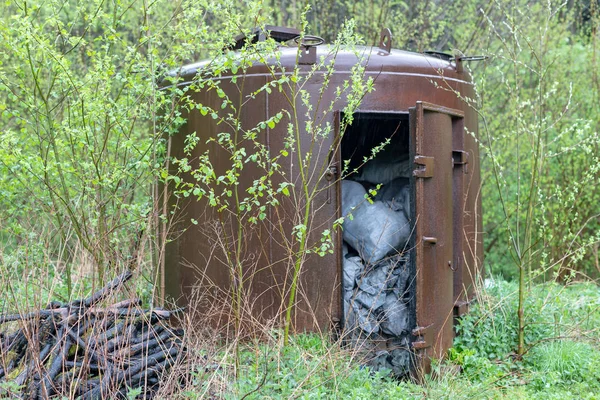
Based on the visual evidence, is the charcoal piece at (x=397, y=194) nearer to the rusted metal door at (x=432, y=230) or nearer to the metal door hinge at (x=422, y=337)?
the rusted metal door at (x=432, y=230)

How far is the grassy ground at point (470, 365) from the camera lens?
467 cm

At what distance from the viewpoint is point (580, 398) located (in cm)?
527

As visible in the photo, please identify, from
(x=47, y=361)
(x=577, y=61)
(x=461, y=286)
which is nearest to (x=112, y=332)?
(x=47, y=361)

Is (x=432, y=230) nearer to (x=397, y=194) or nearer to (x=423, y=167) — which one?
(x=423, y=167)

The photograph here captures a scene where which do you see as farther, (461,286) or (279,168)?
(461,286)

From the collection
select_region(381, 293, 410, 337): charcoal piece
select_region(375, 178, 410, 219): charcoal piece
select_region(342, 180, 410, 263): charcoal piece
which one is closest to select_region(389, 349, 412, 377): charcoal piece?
select_region(381, 293, 410, 337): charcoal piece

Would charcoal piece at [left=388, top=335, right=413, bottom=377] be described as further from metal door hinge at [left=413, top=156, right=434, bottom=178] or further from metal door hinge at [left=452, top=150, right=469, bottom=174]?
metal door hinge at [left=452, top=150, right=469, bottom=174]

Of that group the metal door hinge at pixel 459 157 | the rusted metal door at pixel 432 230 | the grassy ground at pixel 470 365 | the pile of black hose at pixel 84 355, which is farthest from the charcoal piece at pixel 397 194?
the pile of black hose at pixel 84 355

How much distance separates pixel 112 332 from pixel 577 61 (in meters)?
9.51

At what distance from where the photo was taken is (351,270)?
650cm

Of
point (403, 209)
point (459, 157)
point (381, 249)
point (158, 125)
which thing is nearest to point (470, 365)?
point (381, 249)

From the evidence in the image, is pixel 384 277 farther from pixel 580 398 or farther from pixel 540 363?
pixel 580 398

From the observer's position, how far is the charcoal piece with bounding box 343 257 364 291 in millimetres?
6434

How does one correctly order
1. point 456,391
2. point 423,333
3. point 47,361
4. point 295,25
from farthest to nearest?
point 295,25
point 423,333
point 456,391
point 47,361
